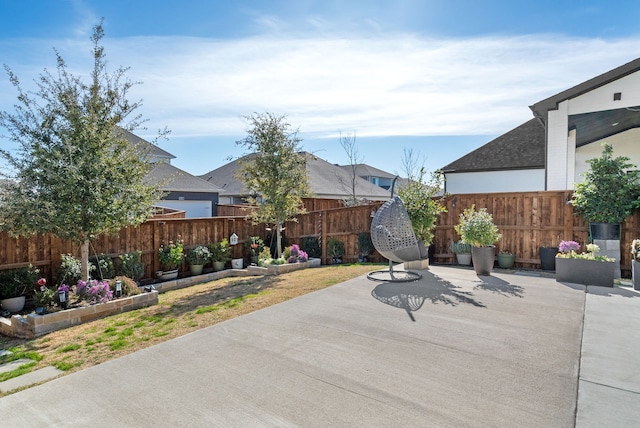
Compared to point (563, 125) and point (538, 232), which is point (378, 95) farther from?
point (538, 232)

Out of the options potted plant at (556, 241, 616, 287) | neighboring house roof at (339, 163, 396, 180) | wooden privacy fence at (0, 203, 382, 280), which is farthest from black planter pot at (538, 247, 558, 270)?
neighboring house roof at (339, 163, 396, 180)

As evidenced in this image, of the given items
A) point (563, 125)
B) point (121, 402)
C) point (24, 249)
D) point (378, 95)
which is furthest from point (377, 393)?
point (378, 95)

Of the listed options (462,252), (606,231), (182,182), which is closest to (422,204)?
(462,252)

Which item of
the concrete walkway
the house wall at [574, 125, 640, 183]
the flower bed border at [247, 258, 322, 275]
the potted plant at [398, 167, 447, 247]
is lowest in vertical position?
the flower bed border at [247, 258, 322, 275]

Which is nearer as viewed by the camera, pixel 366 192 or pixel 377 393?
pixel 377 393

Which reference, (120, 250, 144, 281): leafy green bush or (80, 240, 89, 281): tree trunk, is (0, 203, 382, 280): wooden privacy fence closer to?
(120, 250, 144, 281): leafy green bush

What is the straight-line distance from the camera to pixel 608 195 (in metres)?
7.02

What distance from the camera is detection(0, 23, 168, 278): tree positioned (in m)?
5.64

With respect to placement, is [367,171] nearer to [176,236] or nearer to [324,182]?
[324,182]

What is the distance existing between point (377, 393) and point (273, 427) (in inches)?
34.2

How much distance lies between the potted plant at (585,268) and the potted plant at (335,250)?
5.43 metres

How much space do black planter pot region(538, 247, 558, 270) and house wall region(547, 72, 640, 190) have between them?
2.25 metres

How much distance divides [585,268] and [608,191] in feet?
6.07

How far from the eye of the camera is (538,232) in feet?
27.3
